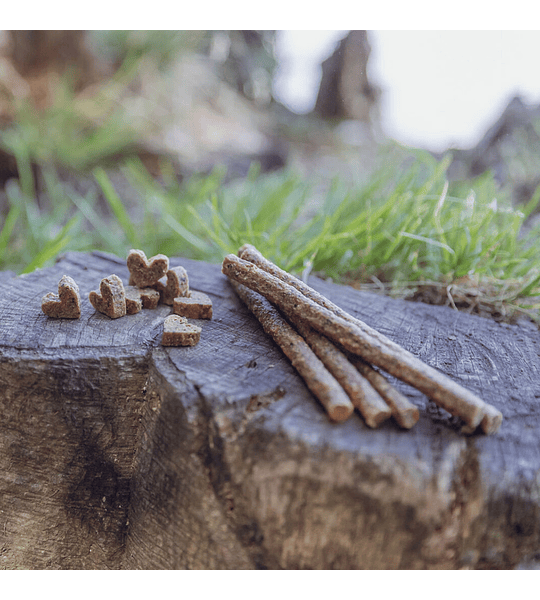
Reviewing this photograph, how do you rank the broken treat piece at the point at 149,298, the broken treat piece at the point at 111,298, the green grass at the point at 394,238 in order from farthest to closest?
the green grass at the point at 394,238
the broken treat piece at the point at 149,298
the broken treat piece at the point at 111,298

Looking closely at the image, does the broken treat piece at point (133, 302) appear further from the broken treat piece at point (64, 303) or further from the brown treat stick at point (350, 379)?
the brown treat stick at point (350, 379)

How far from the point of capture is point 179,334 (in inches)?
39.4

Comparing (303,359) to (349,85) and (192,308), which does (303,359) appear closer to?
(192,308)

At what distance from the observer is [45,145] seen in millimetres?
3744

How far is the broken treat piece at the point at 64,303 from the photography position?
1.07 meters

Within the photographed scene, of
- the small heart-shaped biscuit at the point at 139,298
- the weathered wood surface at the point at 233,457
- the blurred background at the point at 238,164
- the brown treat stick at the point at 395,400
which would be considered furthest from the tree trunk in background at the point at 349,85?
the brown treat stick at the point at 395,400

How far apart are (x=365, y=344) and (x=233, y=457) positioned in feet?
1.25

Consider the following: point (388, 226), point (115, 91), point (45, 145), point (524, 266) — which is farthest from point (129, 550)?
point (115, 91)

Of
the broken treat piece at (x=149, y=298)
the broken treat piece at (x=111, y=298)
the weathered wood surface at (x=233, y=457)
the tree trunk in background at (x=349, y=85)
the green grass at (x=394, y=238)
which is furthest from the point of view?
the tree trunk in background at (x=349, y=85)

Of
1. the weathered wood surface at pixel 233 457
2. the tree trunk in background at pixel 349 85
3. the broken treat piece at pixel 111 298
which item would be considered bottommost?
the weathered wood surface at pixel 233 457

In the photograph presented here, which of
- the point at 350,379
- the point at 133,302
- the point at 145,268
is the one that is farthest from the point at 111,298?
the point at 350,379


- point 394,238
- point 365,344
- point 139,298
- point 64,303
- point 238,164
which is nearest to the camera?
point 365,344

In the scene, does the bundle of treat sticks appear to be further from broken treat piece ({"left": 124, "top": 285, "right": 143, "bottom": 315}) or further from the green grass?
the green grass

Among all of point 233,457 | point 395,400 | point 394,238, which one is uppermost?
point 394,238
